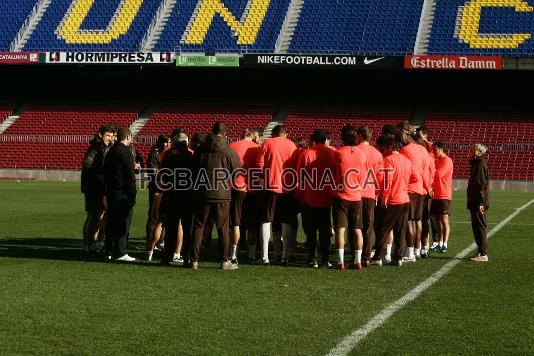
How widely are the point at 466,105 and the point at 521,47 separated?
13.4 feet

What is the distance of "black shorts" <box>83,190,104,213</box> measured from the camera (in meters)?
15.5

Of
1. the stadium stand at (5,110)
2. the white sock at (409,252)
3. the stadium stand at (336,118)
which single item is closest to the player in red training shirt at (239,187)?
the white sock at (409,252)

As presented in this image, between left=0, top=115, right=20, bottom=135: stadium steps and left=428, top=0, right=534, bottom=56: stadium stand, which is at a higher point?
left=428, top=0, right=534, bottom=56: stadium stand

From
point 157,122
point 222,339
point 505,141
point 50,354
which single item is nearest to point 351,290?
point 222,339

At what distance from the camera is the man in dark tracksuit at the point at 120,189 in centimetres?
1424

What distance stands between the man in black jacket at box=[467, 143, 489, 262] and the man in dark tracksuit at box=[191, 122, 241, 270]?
3993mm

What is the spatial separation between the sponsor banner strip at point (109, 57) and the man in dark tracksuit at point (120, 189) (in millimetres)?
30397

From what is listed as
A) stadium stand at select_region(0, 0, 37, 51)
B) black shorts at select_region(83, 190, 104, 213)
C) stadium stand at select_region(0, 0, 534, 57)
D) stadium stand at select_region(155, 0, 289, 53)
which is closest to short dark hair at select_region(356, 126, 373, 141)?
black shorts at select_region(83, 190, 104, 213)

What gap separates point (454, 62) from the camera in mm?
41469

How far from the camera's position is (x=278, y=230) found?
14820mm

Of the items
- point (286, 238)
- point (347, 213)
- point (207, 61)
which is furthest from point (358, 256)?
point (207, 61)

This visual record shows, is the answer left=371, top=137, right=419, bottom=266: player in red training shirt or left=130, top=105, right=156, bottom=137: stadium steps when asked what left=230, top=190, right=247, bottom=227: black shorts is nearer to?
left=371, top=137, right=419, bottom=266: player in red training shirt

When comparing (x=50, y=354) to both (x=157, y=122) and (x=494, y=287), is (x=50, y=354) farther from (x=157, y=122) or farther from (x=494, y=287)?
(x=157, y=122)

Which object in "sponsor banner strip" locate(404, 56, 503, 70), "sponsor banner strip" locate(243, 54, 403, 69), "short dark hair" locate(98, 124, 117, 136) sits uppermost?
"sponsor banner strip" locate(404, 56, 503, 70)
